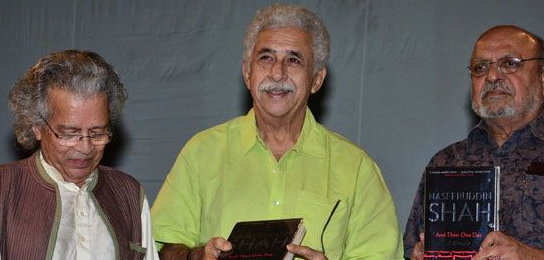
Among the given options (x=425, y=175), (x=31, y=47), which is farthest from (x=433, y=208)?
(x=31, y=47)

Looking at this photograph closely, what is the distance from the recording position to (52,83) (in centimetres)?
402

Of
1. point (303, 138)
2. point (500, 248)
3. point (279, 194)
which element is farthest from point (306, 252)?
point (500, 248)

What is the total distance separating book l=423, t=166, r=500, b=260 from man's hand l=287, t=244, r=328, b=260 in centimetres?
44

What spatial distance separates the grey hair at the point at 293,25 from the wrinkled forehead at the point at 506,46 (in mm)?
735

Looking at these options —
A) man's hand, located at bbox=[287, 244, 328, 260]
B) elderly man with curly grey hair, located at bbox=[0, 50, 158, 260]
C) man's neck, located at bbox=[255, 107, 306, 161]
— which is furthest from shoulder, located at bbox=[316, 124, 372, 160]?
elderly man with curly grey hair, located at bbox=[0, 50, 158, 260]

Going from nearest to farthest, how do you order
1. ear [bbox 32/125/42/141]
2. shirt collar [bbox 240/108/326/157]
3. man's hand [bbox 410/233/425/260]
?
ear [bbox 32/125/42/141] → man's hand [bbox 410/233/425/260] → shirt collar [bbox 240/108/326/157]

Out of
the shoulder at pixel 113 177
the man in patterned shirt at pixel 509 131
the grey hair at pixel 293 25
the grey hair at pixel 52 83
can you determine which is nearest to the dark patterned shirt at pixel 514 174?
the man in patterned shirt at pixel 509 131

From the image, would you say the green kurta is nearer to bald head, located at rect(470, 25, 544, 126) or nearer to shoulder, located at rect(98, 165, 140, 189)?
shoulder, located at rect(98, 165, 140, 189)

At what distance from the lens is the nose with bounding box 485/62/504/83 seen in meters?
4.78

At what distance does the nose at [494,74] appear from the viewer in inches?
188

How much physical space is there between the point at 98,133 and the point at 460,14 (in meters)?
2.64

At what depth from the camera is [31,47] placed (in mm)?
6676

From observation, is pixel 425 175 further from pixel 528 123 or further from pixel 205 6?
pixel 205 6

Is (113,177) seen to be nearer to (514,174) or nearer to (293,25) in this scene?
(293,25)
